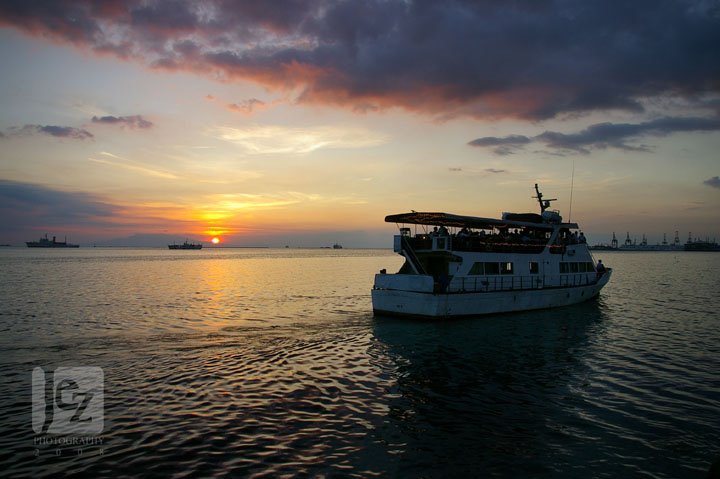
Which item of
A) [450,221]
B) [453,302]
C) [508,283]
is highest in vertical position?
[450,221]

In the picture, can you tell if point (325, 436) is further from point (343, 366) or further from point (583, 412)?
point (583, 412)

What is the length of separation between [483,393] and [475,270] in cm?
1600

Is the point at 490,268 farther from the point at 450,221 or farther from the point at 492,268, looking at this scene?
the point at 450,221

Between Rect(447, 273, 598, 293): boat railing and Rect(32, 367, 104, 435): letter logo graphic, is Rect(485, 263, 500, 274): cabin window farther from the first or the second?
Rect(32, 367, 104, 435): letter logo graphic

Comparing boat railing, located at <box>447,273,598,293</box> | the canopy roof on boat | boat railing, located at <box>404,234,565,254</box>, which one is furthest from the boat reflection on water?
the canopy roof on boat

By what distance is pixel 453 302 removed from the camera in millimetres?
26969

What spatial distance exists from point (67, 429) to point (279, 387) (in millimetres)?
6072

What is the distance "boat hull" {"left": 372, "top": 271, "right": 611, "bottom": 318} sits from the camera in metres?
26.6

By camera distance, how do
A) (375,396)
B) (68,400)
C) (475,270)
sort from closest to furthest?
(68,400)
(375,396)
(475,270)

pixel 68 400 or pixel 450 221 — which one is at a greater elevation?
pixel 450 221

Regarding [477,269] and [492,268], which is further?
[492,268]

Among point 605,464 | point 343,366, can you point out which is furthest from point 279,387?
point 605,464

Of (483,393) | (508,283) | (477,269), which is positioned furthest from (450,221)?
(483,393)

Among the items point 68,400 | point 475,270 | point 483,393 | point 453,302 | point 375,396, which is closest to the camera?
point 68,400
